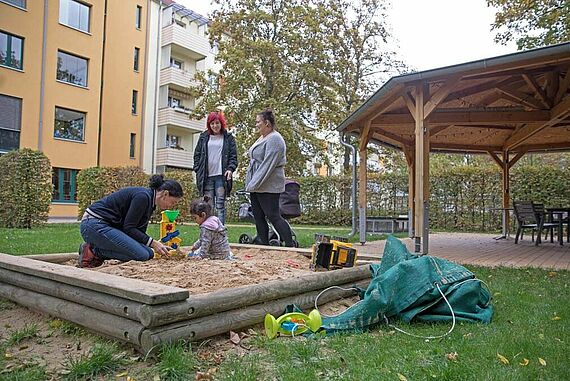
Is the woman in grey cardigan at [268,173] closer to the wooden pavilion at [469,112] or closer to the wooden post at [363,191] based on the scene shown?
the wooden pavilion at [469,112]

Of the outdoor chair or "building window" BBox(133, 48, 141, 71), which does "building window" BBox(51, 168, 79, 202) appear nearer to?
"building window" BBox(133, 48, 141, 71)

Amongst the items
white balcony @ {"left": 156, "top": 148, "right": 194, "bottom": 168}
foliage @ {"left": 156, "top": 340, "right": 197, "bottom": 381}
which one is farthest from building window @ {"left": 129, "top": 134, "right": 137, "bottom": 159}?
foliage @ {"left": 156, "top": 340, "right": 197, "bottom": 381}

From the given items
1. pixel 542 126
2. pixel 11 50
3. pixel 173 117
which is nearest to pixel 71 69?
pixel 11 50

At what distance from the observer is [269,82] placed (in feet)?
61.4

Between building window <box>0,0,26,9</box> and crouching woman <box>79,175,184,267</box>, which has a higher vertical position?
building window <box>0,0,26,9</box>

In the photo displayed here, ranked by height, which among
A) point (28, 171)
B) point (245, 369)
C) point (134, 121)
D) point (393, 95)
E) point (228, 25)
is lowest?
point (245, 369)

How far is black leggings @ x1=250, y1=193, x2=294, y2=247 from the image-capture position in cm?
516

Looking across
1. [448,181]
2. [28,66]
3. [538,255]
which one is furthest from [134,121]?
[538,255]

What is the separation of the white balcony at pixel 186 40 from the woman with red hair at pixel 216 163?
69.6ft

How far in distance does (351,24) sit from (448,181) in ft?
30.9

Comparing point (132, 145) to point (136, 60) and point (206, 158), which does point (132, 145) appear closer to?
point (136, 60)

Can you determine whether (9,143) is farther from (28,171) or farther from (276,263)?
(276,263)

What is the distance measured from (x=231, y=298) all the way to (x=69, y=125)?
20554mm

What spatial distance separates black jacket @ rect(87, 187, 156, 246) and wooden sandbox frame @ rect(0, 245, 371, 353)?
73 centimetres
